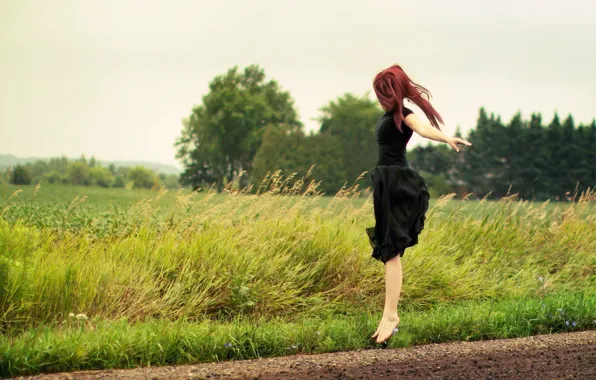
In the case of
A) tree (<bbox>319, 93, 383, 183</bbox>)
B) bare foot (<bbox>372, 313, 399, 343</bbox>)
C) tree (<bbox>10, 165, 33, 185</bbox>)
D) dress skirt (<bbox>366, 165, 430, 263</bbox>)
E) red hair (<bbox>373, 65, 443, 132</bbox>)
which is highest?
tree (<bbox>319, 93, 383, 183</bbox>)

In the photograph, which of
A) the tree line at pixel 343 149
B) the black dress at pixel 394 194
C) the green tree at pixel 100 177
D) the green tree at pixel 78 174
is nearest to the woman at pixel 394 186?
the black dress at pixel 394 194

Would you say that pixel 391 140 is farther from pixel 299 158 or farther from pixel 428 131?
pixel 299 158

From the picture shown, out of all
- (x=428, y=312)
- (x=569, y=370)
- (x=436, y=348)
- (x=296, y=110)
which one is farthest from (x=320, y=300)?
(x=296, y=110)

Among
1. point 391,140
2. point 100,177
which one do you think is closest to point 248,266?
point 391,140

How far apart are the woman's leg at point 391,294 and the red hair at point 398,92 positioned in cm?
117

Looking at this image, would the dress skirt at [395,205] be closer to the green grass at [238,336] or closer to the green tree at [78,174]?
the green grass at [238,336]

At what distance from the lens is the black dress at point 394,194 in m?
4.95

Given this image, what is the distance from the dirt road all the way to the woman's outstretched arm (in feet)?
5.27

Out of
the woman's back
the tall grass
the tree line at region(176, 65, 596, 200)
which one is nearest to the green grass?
the tall grass

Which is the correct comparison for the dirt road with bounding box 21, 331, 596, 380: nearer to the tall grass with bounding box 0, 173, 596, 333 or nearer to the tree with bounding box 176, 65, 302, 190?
the tall grass with bounding box 0, 173, 596, 333

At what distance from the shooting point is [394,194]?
4.96 meters

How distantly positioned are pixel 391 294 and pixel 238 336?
4.14 feet

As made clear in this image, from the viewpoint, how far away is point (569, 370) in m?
4.51

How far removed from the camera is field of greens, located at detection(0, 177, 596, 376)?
15.6 feet
